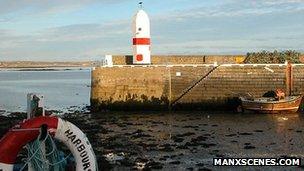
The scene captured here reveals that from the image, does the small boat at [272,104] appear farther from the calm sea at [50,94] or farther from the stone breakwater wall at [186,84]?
the calm sea at [50,94]

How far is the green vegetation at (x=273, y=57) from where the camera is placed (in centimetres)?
2667

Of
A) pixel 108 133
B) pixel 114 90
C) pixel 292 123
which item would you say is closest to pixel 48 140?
pixel 108 133

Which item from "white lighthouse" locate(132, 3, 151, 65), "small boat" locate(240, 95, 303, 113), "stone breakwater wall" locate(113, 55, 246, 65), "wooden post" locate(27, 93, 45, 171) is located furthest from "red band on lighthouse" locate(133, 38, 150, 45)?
"wooden post" locate(27, 93, 45, 171)

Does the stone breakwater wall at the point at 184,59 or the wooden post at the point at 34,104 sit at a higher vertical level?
the stone breakwater wall at the point at 184,59

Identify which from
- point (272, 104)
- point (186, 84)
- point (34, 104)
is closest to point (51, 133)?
point (34, 104)

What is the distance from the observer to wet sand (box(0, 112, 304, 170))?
13.6 meters

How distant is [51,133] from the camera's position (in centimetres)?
841

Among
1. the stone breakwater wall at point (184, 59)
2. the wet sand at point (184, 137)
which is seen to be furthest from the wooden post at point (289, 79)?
the stone breakwater wall at point (184, 59)

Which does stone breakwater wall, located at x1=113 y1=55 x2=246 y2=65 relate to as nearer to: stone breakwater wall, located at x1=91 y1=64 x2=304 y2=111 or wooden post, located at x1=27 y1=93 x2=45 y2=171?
stone breakwater wall, located at x1=91 y1=64 x2=304 y2=111

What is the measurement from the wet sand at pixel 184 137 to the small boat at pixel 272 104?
20.6 inches

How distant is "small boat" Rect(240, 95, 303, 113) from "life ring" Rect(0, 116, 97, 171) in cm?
1585

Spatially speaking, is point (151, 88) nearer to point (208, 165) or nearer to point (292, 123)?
point (292, 123)

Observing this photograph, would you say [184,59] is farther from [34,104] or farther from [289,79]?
[34,104]

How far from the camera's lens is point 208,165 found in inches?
500
